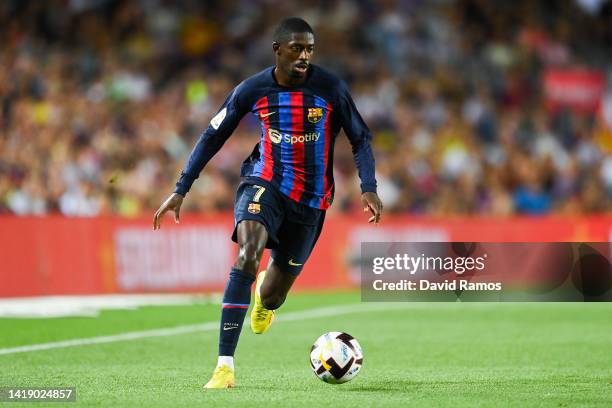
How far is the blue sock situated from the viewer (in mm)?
8195

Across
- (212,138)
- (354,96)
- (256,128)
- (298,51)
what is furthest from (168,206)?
(354,96)

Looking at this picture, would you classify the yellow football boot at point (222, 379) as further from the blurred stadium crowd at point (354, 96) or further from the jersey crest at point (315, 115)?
the blurred stadium crowd at point (354, 96)

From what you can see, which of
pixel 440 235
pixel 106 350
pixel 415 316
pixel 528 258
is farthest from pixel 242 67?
pixel 106 350

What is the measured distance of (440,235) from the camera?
2122 centimetres

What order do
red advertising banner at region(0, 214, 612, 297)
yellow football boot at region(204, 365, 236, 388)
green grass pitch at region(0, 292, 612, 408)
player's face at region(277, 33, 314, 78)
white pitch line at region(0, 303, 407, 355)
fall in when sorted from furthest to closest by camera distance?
1. red advertising banner at region(0, 214, 612, 297)
2. white pitch line at region(0, 303, 407, 355)
3. player's face at region(277, 33, 314, 78)
4. yellow football boot at region(204, 365, 236, 388)
5. green grass pitch at region(0, 292, 612, 408)

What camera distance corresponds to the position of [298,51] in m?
8.52

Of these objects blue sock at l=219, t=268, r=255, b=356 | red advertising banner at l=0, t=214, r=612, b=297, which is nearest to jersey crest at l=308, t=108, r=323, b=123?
blue sock at l=219, t=268, r=255, b=356

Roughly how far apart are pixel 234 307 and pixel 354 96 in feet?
52.2

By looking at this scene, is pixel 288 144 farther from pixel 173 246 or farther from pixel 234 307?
pixel 173 246

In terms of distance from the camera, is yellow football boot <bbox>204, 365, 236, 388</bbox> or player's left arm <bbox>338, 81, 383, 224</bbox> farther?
player's left arm <bbox>338, 81, 383, 224</bbox>

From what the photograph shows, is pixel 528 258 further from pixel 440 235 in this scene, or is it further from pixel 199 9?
pixel 199 9

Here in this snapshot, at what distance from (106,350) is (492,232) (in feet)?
38.5

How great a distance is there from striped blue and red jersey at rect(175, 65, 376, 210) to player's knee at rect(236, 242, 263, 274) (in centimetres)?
67

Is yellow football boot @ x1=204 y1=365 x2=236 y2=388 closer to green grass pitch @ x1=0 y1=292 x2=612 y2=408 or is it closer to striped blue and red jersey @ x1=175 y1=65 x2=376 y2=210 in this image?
green grass pitch @ x1=0 y1=292 x2=612 y2=408
